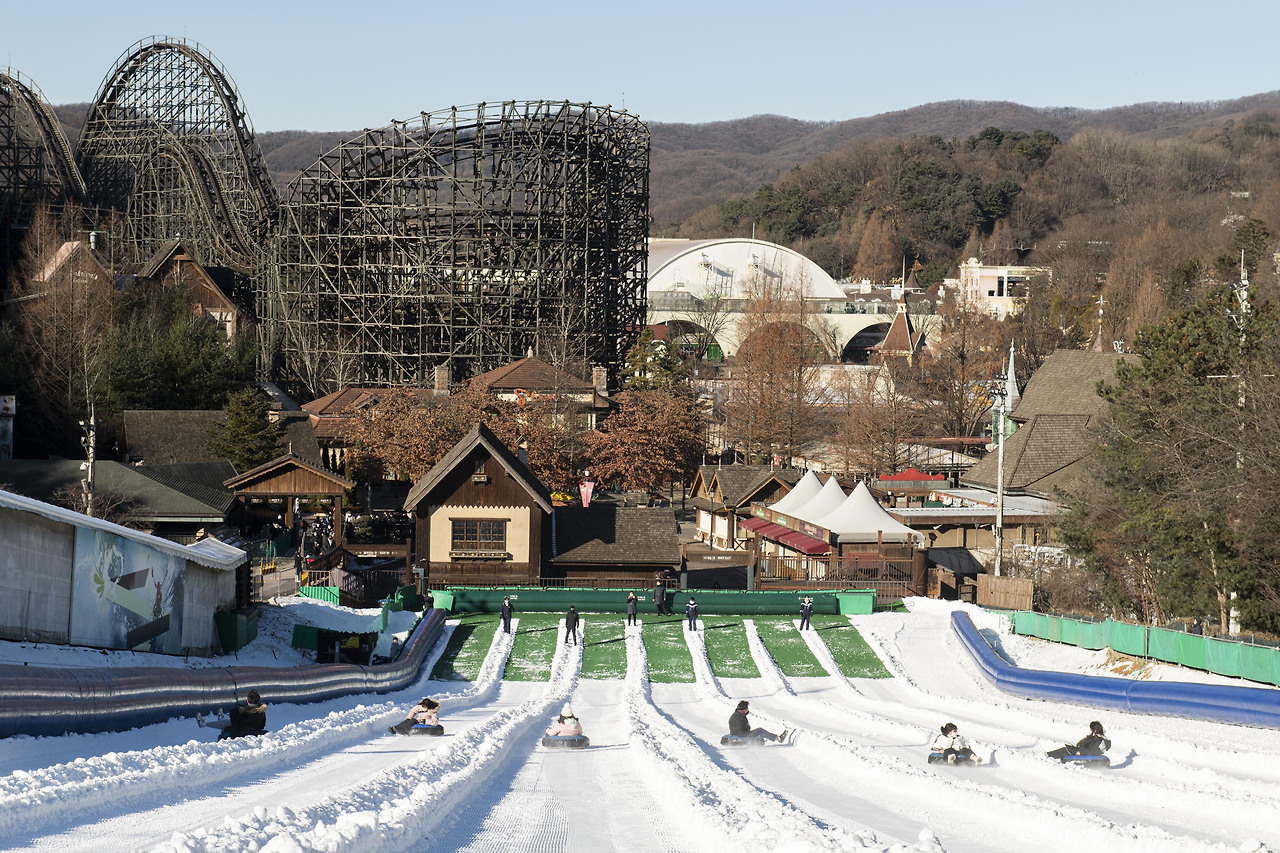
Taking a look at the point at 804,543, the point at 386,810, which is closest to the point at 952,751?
the point at 386,810

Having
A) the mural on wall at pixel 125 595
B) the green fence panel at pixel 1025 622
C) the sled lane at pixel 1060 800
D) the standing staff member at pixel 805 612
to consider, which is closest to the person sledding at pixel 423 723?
the sled lane at pixel 1060 800

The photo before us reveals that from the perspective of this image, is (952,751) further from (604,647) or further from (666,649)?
→ (604,647)

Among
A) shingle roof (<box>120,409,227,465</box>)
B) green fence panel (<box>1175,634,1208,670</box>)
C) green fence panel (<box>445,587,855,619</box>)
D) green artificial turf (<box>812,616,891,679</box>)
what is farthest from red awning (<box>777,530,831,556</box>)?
shingle roof (<box>120,409,227,465</box>)

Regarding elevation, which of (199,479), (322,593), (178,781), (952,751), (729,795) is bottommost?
(952,751)

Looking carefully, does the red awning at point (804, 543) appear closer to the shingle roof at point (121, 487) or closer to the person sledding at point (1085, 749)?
the shingle roof at point (121, 487)

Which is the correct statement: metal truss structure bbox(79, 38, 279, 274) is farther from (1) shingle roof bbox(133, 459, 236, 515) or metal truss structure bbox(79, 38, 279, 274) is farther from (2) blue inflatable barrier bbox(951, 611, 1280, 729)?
(2) blue inflatable barrier bbox(951, 611, 1280, 729)
